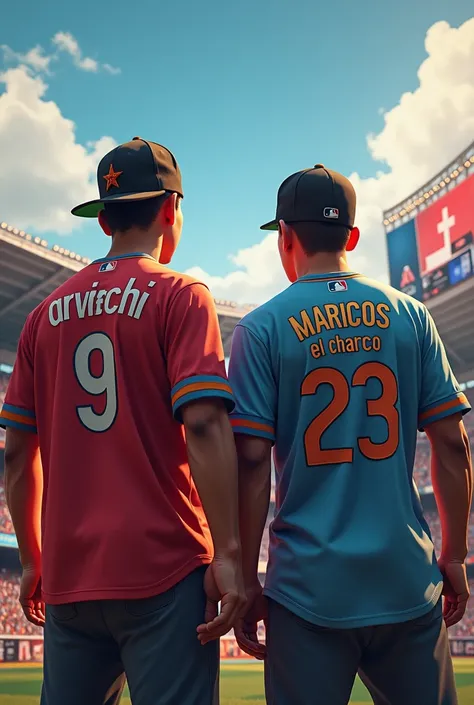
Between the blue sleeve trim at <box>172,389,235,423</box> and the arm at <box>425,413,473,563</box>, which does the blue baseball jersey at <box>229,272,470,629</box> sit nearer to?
the arm at <box>425,413,473,563</box>

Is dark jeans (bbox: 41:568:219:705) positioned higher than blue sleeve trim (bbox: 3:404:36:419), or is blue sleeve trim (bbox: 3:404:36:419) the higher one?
blue sleeve trim (bbox: 3:404:36:419)

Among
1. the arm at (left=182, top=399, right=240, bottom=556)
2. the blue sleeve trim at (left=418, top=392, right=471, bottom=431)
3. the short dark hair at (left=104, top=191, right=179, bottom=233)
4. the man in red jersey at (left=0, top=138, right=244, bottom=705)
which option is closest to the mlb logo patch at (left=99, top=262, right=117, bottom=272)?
the man in red jersey at (left=0, top=138, right=244, bottom=705)

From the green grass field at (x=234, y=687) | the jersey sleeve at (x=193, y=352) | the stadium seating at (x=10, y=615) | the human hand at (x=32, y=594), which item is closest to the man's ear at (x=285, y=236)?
the jersey sleeve at (x=193, y=352)

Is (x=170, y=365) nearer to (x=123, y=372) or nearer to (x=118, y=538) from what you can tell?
(x=123, y=372)

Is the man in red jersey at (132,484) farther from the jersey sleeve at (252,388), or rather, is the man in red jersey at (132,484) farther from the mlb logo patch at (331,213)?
the mlb logo patch at (331,213)

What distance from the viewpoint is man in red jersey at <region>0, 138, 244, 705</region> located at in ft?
5.97

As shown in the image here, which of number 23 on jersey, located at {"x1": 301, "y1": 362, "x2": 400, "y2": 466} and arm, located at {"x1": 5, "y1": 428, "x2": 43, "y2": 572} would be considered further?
arm, located at {"x1": 5, "y1": 428, "x2": 43, "y2": 572}

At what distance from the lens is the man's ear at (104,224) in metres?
2.28

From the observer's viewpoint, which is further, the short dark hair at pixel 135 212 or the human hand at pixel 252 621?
the short dark hair at pixel 135 212

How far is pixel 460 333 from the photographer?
26.2 meters

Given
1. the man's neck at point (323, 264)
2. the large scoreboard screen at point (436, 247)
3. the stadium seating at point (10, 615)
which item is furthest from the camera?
the large scoreboard screen at point (436, 247)

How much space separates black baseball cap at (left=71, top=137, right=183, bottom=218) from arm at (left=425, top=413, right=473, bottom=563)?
108 centimetres

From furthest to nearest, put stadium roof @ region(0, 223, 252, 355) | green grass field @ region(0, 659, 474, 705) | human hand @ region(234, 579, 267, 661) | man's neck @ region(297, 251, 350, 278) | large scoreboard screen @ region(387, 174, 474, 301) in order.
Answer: large scoreboard screen @ region(387, 174, 474, 301)
stadium roof @ region(0, 223, 252, 355)
green grass field @ region(0, 659, 474, 705)
man's neck @ region(297, 251, 350, 278)
human hand @ region(234, 579, 267, 661)

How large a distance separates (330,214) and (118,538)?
115 cm
